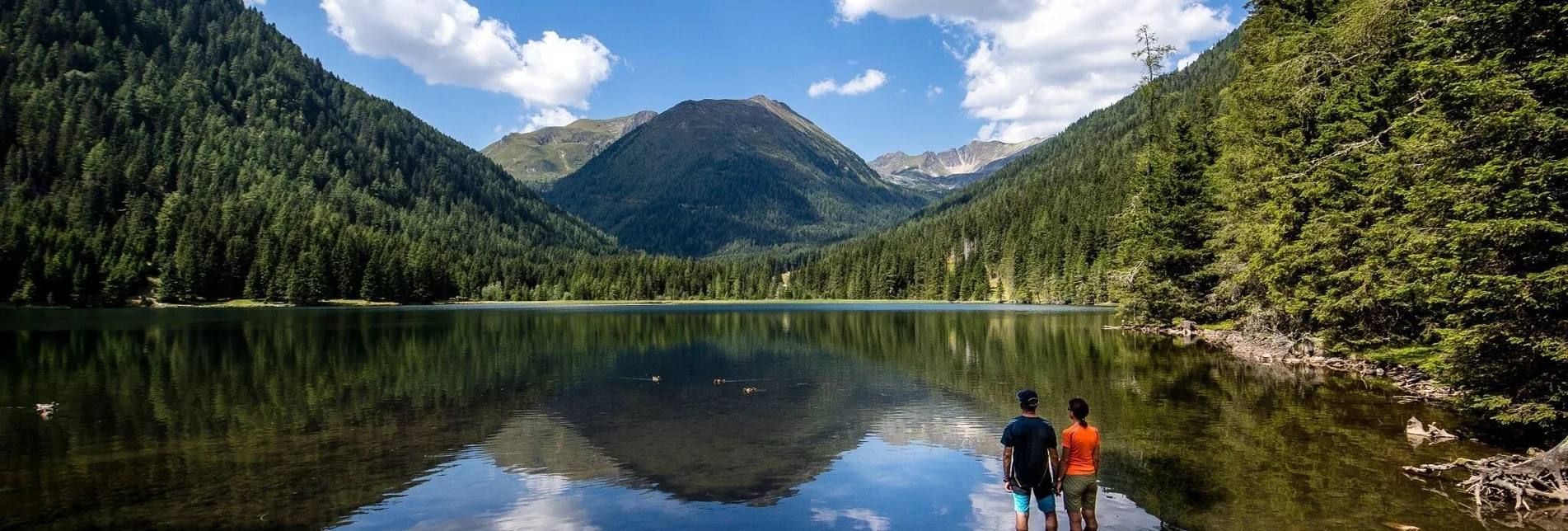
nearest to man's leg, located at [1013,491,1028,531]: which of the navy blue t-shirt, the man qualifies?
the man

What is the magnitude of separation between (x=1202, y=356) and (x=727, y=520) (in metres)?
38.5

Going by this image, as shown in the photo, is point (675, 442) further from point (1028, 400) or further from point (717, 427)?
point (1028, 400)

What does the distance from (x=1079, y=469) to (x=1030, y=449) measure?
2.91ft

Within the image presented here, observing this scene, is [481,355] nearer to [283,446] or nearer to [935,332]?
[283,446]

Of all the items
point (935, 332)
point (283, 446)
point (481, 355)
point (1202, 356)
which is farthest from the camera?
point (935, 332)

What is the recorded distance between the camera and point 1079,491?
11836mm

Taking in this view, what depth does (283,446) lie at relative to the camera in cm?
2114

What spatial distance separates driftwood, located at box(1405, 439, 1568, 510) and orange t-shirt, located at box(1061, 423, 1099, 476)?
8752mm

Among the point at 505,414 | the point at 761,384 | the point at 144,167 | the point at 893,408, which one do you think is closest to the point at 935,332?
the point at 761,384

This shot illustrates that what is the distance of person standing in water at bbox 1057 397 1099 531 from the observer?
1162 centimetres

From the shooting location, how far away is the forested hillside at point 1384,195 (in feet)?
52.4

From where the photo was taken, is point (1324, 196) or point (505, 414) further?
point (1324, 196)

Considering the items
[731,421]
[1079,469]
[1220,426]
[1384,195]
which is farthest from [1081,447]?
[1384,195]

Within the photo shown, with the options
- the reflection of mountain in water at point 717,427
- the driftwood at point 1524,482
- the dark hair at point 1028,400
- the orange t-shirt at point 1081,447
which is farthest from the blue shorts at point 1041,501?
the driftwood at point 1524,482
